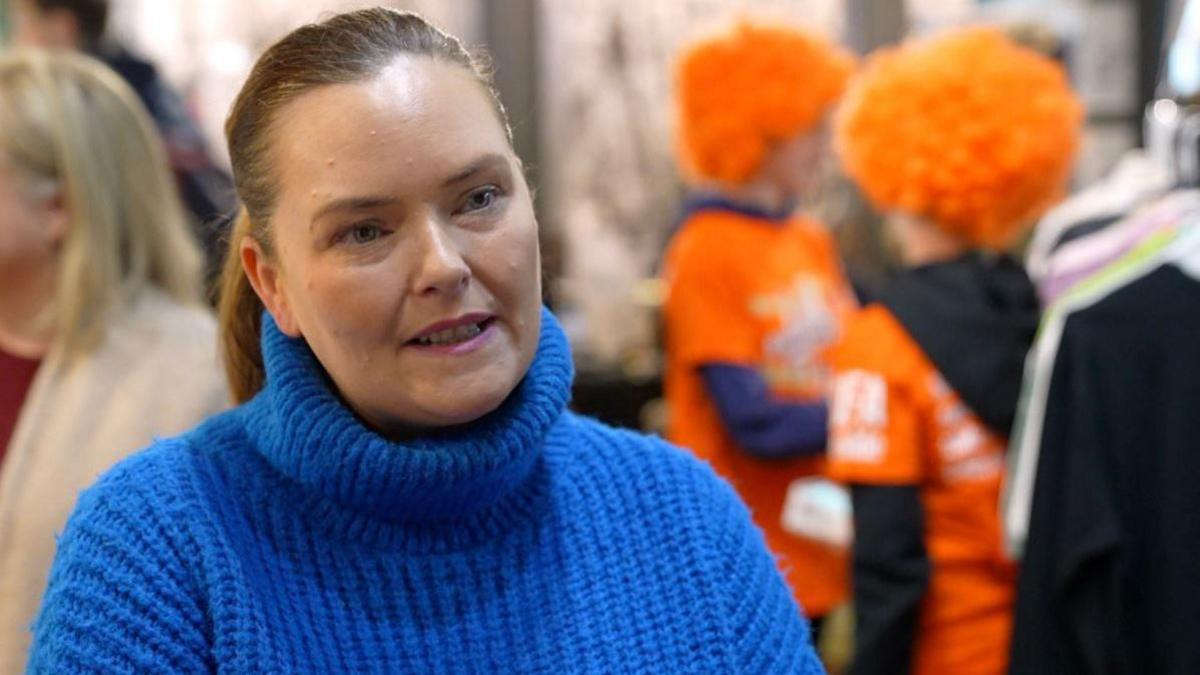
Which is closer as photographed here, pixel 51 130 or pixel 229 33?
pixel 51 130

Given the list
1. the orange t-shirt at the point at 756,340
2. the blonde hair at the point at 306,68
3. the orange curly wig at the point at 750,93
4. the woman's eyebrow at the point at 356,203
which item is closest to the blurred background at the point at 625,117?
the orange curly wig at the point at 750,93

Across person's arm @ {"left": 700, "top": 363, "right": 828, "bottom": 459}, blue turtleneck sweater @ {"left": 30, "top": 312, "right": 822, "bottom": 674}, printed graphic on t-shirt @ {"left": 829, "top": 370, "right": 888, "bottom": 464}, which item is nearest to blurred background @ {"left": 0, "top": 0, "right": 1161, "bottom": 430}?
person's arm @ {"left": 700, "top": 363, "right": 828, "bottom": 459}

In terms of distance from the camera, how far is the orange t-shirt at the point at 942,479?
2.33m

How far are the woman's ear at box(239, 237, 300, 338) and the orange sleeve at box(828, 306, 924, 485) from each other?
1.31 meters

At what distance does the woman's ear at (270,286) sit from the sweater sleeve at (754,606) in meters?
0.48

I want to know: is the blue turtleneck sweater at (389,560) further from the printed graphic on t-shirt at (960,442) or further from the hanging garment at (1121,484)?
the printed graphic on t-shirt at (960,442)

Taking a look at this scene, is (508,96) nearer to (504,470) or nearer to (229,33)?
(229,33)

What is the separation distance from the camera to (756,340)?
312 centimetres

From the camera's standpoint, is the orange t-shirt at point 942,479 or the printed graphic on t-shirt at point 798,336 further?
the printed graphic on t-shirt at point 798,336

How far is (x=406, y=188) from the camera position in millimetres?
1177

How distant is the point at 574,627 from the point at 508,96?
3.95 m

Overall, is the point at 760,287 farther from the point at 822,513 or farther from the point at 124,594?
the point at 124,594

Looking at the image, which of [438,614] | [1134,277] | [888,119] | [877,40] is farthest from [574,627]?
[877,40]

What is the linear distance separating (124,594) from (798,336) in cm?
218
